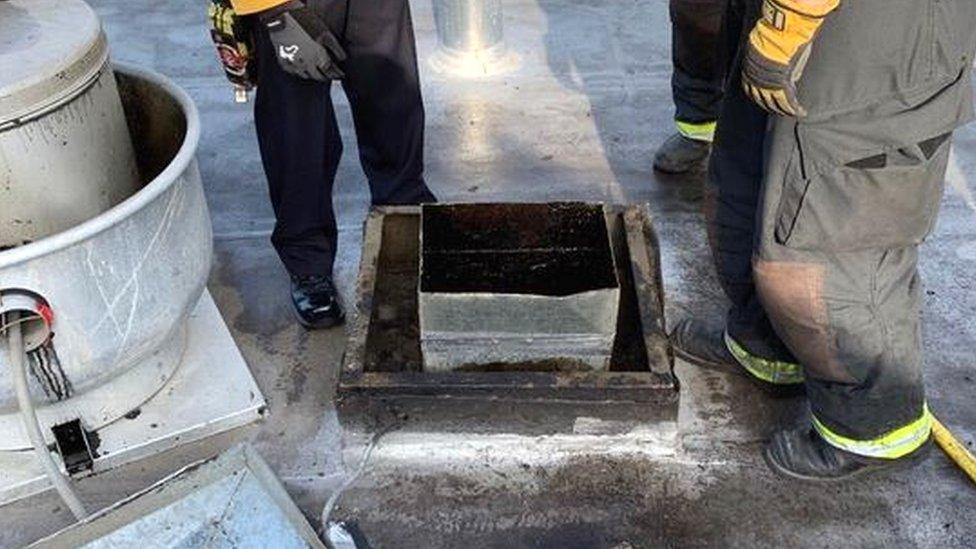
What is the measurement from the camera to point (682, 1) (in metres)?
3.09

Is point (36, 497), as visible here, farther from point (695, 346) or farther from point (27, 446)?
point (695, 346)

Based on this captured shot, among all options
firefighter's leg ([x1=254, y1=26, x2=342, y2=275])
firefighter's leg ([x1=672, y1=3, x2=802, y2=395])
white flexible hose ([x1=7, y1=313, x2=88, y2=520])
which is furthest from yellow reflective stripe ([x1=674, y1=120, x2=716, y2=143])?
white flexible hose ([x1=7, y1=313, x2=88, y2=520])

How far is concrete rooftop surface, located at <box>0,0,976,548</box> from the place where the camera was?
2.14 metres

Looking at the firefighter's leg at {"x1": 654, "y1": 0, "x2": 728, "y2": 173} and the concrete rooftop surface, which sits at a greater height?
the firefighter's leg at {"x1": 654, "y1": 0, "x2": 728, "y2": 173}

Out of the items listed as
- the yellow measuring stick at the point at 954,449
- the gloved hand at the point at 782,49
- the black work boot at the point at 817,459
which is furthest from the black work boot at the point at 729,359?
the gloved hand at the point at 782,49

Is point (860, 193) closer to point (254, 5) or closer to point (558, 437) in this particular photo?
point (558, 437)

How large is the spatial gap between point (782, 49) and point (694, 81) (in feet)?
4.98

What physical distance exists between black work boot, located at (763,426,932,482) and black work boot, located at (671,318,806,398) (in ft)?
0.59

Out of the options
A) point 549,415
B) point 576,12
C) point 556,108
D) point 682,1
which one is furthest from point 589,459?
point 576,12

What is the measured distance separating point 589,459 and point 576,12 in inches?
113

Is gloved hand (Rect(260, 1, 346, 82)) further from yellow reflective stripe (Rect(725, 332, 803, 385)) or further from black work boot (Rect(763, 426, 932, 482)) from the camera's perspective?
black work boot (Rect(763, 426, 932, 482))

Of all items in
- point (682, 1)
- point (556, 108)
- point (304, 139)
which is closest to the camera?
point (304, 139)

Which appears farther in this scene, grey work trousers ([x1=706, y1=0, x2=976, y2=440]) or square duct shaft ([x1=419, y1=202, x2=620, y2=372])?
square duct shaft ([x1=419, y1=202, x2=620, y2=372])

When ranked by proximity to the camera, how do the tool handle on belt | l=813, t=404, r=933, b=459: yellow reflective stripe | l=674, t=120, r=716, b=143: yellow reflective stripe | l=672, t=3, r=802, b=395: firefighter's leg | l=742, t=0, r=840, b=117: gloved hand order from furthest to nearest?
l=674, t=120, r=716, b=143: yellow reflective stripe
the tool handle on belt
l=672, t=3, r=802, b=395: firefighter's leg
l=813, t=404, r=933, b=459: yellow reflective stripe
l=742, t=0, r=840, b=117: gloved hand
